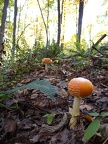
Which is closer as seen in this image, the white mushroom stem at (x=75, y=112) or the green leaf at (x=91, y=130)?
the green leaf at (x=91, y=130)

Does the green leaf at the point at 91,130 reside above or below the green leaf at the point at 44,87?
below

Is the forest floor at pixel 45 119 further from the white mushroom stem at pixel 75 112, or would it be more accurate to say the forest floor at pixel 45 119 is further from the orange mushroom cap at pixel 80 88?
the orange mushroom cap at pixel 80 88

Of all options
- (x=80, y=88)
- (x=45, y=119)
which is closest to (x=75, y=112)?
→ (x=80, y=88)

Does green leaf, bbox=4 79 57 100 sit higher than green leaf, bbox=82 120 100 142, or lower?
higher

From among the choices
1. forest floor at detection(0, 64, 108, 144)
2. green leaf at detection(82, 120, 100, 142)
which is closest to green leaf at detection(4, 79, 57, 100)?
forest floor at detection(0, 64, 108, 144)

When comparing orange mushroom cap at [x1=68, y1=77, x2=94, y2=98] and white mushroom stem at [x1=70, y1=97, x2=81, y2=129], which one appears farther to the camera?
white mushroom stem at [x1=70, y1=97, x2=81, y2=129]

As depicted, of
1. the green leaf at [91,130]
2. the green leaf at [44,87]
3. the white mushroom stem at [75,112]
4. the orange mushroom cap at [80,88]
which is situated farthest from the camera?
the green leaf at [44,87]

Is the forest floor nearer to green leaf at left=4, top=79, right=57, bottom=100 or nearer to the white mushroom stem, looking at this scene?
the white mushroom stem

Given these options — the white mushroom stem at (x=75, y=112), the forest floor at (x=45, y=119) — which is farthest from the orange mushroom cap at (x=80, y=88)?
the forest floor at (x=45, y=119)

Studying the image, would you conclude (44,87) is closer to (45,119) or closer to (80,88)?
(45,119)

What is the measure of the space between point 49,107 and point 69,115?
1.48 ft

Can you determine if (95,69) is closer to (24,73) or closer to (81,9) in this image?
(24,73)

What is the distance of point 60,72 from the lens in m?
4.21

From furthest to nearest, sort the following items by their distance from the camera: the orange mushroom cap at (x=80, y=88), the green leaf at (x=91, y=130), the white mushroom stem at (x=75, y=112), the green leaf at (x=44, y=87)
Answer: the green leaf at (x=44, y=87)
the white mushroom stem at (x=75, y=112)
the orange mushroom cap at (x=80, y=88)
the green leaf at (x=91, y=130)
